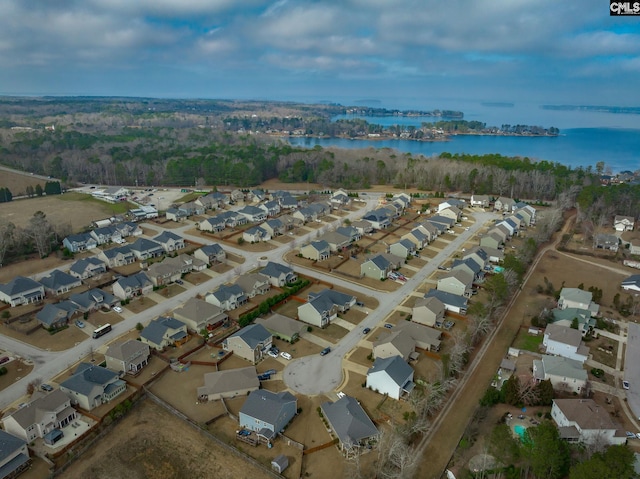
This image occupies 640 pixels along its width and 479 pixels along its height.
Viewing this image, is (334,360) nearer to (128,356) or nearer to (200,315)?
(200,315)

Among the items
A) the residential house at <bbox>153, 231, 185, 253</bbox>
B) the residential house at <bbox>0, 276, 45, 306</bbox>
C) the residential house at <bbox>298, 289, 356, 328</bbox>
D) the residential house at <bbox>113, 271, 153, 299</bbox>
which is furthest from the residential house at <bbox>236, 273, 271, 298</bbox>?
the residential house at <bbox>0, 276, 45, 306</bbox>

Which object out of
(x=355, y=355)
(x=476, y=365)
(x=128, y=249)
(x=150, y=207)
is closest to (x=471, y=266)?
(x=476, y=365)

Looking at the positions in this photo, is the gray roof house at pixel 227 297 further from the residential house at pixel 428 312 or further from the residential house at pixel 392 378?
the residential house at pixel 428 312

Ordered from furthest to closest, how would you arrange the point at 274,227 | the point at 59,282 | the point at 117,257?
1. the point at 274,227
2. the point at 117,257
3. the point at 59,282

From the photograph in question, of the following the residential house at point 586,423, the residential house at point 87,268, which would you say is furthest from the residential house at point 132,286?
the residential house at point 586,423

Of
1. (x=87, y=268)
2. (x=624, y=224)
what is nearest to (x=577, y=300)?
(x=624, y=224)
